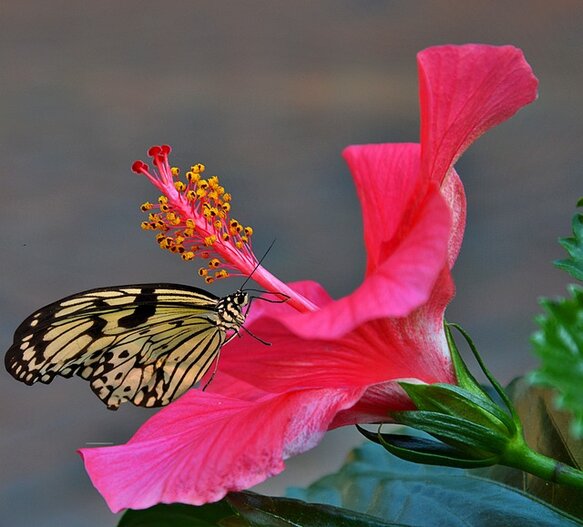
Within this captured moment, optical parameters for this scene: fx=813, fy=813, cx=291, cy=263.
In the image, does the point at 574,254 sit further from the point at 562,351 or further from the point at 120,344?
the point at 120,344

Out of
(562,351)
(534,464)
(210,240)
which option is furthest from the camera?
(210,240)

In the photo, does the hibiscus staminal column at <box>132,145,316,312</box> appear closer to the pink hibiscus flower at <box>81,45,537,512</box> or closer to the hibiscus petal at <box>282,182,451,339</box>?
the pink hibiscus flower at <box>81,45,537,512</box>

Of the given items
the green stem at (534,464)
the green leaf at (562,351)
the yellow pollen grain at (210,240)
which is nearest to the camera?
the green leaf at (562,351)

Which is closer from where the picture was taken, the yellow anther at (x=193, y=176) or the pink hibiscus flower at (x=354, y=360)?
the pink hibiscus flower at (x=354, y=360)

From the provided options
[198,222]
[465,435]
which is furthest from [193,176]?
[465,435]

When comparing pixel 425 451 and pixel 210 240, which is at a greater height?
pixel 210 240

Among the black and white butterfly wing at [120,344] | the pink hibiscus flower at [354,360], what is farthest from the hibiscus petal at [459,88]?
the black and white butterfly wing at [120,344]

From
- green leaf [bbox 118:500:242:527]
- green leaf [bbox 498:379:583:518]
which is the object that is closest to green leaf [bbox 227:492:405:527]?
green leaf [bbox 118:500:242:527]

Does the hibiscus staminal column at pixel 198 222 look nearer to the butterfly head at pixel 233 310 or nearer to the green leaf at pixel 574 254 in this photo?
the butterfly head at pixel 233 310
